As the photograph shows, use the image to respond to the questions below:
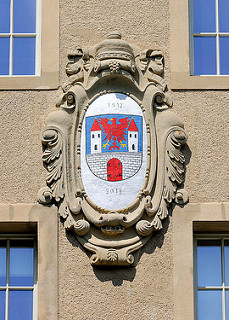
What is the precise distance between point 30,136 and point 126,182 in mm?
1194

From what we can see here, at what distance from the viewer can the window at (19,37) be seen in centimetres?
1720

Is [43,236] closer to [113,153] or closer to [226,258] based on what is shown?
[113,153]

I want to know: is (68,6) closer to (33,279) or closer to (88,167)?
(88,167)

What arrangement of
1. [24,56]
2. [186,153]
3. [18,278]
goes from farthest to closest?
[24,56] < [186,153] < [18,278]

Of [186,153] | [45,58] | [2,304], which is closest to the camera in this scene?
[2,304]

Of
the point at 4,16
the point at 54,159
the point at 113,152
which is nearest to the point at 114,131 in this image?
the point at 113,152

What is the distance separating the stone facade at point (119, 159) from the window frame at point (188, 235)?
0.64 meters

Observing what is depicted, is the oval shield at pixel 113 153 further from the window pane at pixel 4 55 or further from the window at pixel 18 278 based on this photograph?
the window pane at pixel 4 55

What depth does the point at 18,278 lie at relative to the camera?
54.0ft

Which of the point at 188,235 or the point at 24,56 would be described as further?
the point at 24,56

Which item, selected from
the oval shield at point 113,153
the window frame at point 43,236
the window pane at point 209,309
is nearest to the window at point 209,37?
the oval shield at point 113,153

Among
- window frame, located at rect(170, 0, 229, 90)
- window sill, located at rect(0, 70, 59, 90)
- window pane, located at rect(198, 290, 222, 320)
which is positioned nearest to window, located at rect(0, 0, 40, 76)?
window sill, located at rect(0, 70, 59, 90)

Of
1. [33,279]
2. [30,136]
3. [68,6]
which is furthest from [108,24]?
[33,279]

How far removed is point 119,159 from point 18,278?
1.68 meters
